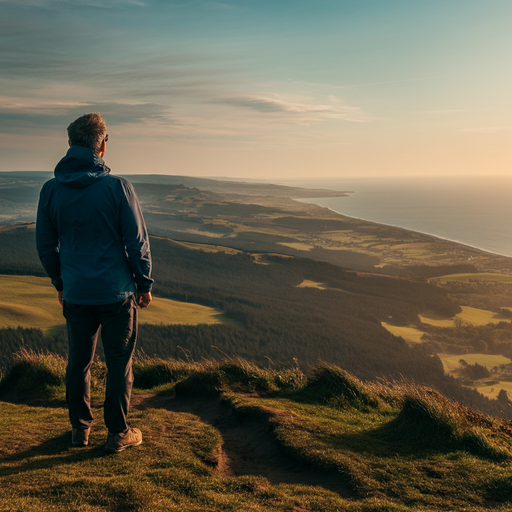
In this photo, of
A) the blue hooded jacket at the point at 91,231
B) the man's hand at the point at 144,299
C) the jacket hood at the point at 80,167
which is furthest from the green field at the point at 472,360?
the jacket hood at the point at 80,167

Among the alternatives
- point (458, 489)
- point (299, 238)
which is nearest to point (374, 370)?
point (458, 489)

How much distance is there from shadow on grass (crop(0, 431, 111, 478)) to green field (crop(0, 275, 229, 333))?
39276 millimetres

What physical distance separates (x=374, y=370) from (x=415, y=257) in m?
Answer: 75.3

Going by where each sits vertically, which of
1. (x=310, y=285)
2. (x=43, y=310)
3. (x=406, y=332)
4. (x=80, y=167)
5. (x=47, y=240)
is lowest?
(x=406, y=332)

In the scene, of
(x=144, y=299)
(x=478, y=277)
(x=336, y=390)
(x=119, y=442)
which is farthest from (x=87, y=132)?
(x=478, y=277)

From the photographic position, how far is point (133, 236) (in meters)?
3.96

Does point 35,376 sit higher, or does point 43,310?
point 35,376

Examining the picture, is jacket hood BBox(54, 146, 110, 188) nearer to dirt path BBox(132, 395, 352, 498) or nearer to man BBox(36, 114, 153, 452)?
man BBox(36, 114, 153, 452)

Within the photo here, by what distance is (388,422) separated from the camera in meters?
6.18

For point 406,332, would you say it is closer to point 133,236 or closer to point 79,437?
point 79,437

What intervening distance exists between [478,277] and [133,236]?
104 m

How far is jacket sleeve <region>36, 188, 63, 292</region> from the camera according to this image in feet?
13.2

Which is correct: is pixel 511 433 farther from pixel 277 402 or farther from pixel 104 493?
pixel 104 493

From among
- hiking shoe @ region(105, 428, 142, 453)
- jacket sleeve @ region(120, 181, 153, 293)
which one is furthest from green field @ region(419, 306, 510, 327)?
jacket sleeve @ region(120, 181, 153, 293)
